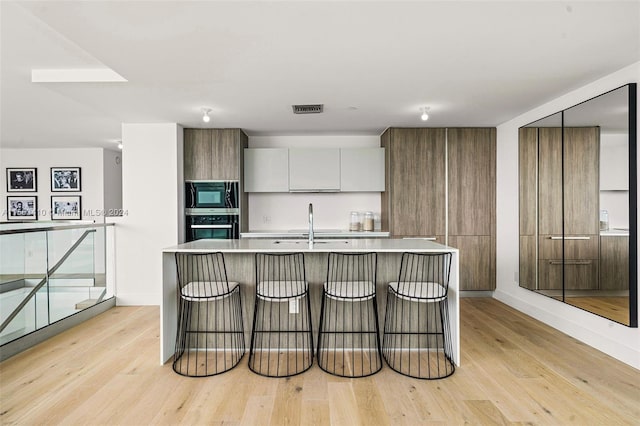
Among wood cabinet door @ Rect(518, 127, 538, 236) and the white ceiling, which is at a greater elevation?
the white ceiling

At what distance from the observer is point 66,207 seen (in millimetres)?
6836

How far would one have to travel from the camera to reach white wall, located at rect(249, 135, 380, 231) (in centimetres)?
554

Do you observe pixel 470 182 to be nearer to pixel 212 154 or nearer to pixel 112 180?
pixel 212 154

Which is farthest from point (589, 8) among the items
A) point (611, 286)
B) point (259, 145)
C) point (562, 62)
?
point (259, 145)

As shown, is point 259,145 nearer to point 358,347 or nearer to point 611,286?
point 358,347

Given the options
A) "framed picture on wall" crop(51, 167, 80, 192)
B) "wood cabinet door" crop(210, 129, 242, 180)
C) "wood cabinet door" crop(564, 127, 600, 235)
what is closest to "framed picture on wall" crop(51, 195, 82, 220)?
"framed picture on wall" crop(51, 167, 80, 192)

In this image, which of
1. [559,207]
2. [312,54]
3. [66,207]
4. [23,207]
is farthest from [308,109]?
[23,207]

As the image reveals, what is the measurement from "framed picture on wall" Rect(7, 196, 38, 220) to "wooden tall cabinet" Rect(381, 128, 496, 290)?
674 cm

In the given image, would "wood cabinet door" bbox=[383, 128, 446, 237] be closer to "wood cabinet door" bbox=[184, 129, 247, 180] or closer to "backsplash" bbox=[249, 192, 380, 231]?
"backsplash" bbox=[249, 192, 380, 231]

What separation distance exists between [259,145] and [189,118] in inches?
54.2

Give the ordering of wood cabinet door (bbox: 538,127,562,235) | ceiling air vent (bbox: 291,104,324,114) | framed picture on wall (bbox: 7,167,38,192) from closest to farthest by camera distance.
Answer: wood cabinet door (bbox: 538,127,562,235) → ceiling air vent (bbox: 291,104,324,114) → framed picture on wall (bbox: 7,167,38,192)

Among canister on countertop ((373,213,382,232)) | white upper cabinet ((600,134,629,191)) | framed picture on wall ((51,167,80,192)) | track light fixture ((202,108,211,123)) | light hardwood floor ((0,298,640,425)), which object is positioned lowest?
light hardwood floor ((0,298,640,425))

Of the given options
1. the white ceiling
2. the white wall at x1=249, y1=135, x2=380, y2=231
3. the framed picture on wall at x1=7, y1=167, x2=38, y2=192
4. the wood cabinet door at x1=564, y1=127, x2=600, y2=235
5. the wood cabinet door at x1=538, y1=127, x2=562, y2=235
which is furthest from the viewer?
the framed picture on wall at x1=7, y1=167, x2=38, y2=192

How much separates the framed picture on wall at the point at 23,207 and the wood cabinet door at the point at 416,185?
22.1 ft
